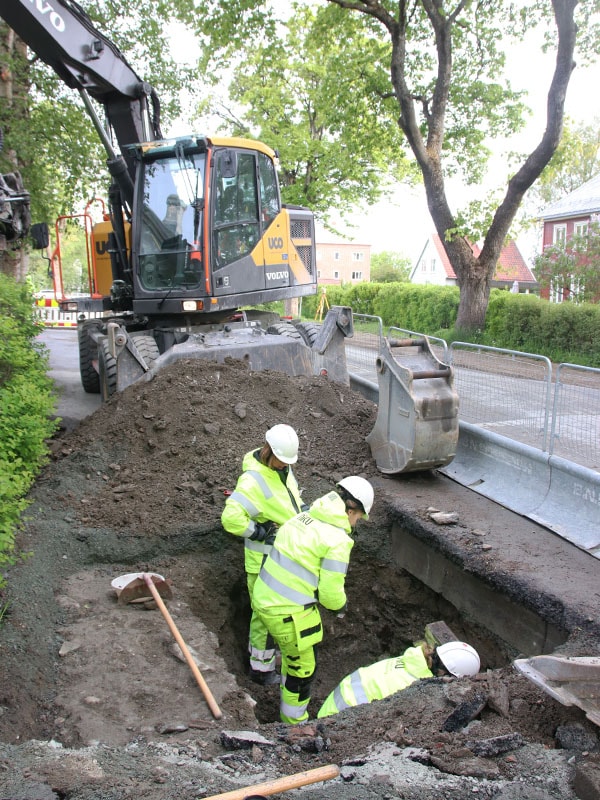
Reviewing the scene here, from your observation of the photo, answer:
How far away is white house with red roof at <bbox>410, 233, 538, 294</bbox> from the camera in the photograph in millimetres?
45434

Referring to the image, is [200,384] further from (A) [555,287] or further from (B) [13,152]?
(A) [555,287]

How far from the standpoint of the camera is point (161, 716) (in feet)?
12.0

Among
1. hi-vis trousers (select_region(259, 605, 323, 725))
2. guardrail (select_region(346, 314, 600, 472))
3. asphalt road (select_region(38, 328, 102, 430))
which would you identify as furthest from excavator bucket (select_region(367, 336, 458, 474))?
asphalt road (select_region(38, 328, 102, 430))

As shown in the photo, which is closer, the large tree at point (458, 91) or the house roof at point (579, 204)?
the large tree at point (458, 91)

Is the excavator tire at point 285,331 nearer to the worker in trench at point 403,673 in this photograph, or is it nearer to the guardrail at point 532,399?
the guardrail at point 532,399

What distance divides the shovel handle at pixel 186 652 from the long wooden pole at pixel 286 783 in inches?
39.9

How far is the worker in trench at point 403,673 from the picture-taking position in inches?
156

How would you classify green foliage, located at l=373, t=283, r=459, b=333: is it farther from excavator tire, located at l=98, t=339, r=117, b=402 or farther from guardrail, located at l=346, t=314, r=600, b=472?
excavator tire, located at l=98, t=339, r=117, b=402

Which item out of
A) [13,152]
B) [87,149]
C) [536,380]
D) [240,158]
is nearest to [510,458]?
[536,380]

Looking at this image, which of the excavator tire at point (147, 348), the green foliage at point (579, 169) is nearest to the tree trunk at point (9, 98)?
the excavator tire at point (147, 348)

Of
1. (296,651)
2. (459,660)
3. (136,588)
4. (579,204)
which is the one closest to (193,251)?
(136,588)

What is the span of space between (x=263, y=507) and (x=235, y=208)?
175 inches

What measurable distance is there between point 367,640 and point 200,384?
305 centimetres

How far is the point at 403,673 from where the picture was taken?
402 cm
